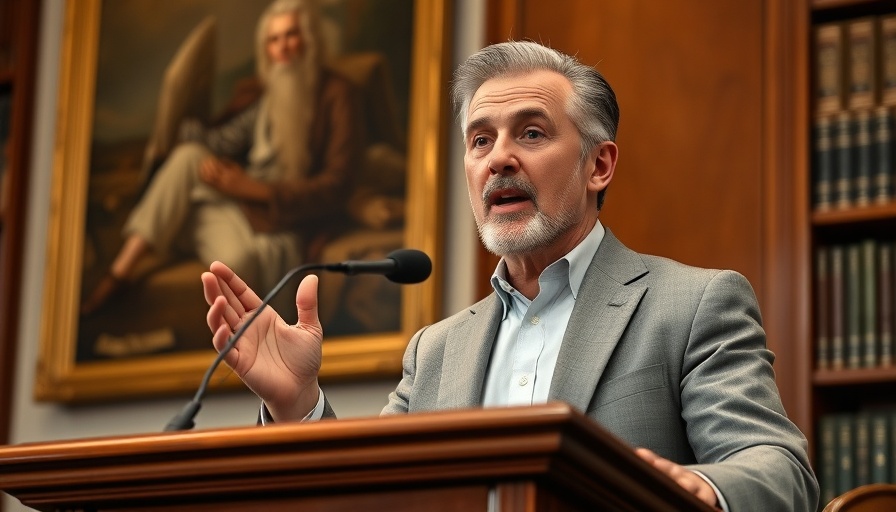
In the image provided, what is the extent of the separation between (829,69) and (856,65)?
2.9 inches

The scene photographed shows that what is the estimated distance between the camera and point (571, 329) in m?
2.46

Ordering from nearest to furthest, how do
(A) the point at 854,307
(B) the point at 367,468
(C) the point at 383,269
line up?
(B) the point at 367,468
(C) the point at 383,269
(A) the point at 854,307

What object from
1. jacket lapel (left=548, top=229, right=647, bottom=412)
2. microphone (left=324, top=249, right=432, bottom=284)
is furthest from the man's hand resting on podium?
jacket lapel (left=548, top=229, right=647, bottom=412)

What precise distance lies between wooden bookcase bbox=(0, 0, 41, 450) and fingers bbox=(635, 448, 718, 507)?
11.5 feet

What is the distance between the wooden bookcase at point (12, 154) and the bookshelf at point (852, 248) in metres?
2.84

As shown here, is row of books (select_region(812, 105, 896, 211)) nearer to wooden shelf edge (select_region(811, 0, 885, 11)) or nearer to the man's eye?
wooden shelf edge (select_region(811, 0, 885, 11))

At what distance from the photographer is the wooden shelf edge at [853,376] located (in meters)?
3.56

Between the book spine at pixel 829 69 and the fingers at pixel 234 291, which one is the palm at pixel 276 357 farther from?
the book spine at pixel 829 69

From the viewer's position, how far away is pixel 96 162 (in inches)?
194

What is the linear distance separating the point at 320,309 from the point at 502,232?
5.83 feet

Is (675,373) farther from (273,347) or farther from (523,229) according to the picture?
(273,347)

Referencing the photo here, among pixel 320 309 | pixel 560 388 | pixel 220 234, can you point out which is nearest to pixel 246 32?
pixel 220 234

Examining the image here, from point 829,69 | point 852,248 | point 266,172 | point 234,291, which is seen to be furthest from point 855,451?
point 266,172

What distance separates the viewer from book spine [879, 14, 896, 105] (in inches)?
147
